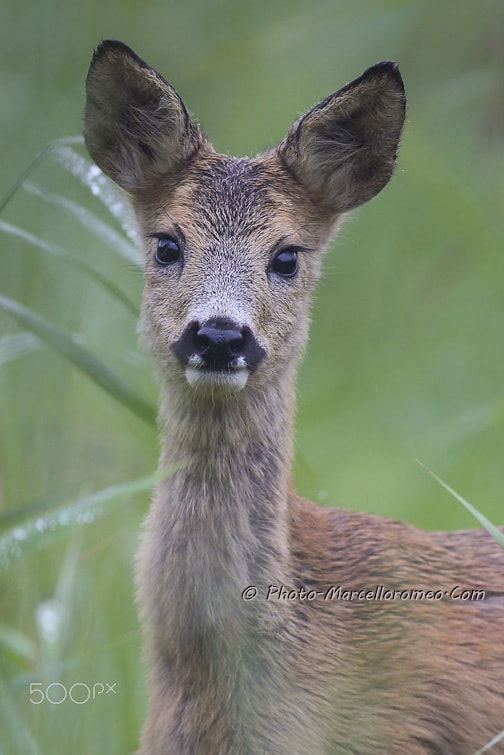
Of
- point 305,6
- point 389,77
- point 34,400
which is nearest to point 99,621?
point 34,400

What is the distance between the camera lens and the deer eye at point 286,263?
16.1 ft

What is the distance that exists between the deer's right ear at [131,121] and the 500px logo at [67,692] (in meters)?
2.08

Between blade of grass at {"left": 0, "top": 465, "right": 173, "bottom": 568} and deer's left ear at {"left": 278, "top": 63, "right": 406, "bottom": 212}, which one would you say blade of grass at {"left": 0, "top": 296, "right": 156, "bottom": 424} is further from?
deer's left ear at {"left": 278, "top": 63, "right": 406, "bottom": 212}

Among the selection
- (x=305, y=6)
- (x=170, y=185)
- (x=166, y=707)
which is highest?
(x=305, y=6)

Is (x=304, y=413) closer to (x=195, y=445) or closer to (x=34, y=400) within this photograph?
(x=34, y=400)

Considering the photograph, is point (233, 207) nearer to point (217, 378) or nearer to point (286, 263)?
point (286, 263)

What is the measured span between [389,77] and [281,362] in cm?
122

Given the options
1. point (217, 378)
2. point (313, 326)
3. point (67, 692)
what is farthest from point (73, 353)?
point (313, 326)

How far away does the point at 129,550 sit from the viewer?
20.4 ft

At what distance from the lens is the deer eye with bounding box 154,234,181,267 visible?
4848 millimetres
